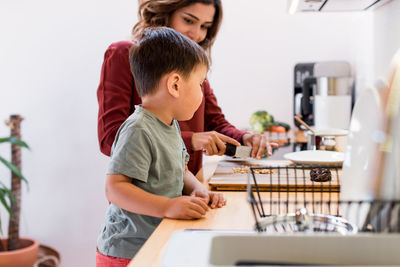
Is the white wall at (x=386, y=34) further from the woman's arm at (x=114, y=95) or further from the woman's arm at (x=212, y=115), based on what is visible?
the woman's arm at (x=114, y=95)

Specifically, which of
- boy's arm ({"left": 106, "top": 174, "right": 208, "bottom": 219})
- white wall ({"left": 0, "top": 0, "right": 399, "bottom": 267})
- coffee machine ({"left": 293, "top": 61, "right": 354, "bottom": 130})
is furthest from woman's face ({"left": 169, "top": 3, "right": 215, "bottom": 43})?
white wall ({"left": 0, "top": 0, "right": 399, "bottom": 267})

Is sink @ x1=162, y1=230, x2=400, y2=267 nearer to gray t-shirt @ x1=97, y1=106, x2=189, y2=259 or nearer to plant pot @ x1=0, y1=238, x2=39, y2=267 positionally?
gray t-shirt @ x1=97, y1=106, x2=189, y2=259

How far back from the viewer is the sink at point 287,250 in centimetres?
39

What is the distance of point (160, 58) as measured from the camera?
1.01m

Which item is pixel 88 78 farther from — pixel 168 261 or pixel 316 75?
pixel 168 261

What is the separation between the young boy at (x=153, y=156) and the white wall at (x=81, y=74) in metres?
1.80

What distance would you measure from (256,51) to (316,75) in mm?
575

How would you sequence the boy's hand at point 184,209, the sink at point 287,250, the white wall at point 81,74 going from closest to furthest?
the sink at point 287,250 → the boy's hand at point 184,209 → the white wall at point 81,74

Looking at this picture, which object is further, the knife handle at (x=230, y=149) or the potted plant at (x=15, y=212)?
the potted plant at (x=15, y=212)

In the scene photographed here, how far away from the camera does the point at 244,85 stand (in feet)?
10.0

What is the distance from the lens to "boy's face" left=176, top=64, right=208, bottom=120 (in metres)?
1.02

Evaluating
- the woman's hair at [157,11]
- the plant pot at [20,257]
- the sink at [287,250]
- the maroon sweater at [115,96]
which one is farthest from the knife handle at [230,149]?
the plant pot at [20,257]

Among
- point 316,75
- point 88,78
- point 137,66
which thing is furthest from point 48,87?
point 137,66

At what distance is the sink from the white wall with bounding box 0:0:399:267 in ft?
7.68
